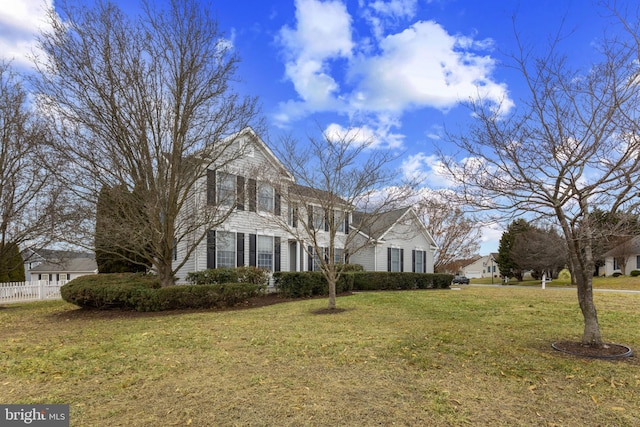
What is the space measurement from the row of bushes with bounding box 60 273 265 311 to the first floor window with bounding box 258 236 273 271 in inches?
183

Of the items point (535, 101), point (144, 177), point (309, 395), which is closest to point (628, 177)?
point (535, 101)

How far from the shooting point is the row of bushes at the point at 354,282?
→ 15375 millimetres

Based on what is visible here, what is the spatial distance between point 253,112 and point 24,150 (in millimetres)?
8568

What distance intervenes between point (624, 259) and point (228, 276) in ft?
134

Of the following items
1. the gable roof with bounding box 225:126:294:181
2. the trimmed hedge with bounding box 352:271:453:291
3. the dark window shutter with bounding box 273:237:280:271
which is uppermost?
the gable roof with bounding box 225:126:294:181

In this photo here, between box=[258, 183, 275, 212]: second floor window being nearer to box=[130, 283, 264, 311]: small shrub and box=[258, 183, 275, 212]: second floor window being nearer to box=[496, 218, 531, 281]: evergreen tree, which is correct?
box=[130, 283, 264, 311]: small shrub

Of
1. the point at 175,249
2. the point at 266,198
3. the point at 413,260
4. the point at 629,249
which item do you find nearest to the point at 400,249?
the point at 413,260

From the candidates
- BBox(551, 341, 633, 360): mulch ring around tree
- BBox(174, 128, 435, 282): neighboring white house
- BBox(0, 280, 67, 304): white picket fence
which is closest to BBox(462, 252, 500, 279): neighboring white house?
BBox(174, 128, 435, 282): neighboring white house

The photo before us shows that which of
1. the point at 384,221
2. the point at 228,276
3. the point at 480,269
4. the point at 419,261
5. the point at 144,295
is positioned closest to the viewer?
the point at 144,295

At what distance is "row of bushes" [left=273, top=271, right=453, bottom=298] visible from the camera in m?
15.4

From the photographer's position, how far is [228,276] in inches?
577

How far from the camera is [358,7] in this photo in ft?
34.1

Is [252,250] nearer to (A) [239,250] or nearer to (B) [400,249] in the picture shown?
(A) [239,250]

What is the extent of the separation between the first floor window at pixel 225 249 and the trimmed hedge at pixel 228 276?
3.66 feet
